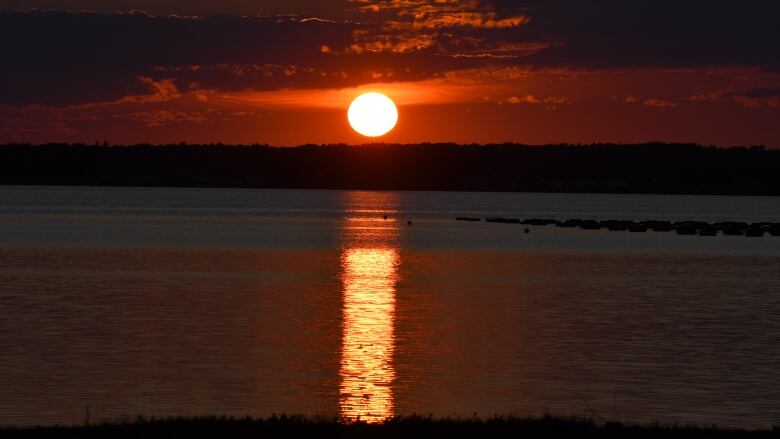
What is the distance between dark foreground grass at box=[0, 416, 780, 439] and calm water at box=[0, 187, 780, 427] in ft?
14.4

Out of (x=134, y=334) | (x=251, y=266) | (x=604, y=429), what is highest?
(x=251, y=266)

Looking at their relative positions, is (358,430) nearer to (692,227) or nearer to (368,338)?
(368,338)

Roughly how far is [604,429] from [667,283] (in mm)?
43005

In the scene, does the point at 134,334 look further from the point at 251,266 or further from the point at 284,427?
the point at 251,266

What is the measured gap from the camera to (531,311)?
45.5m

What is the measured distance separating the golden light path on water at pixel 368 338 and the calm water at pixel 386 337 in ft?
0.37

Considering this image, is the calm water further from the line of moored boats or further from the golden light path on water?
the line of moored boats

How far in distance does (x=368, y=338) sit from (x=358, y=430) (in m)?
18.3

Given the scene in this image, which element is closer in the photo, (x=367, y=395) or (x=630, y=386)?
(x=367, y=395)

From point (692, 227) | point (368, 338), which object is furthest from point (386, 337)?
point (692, 227)

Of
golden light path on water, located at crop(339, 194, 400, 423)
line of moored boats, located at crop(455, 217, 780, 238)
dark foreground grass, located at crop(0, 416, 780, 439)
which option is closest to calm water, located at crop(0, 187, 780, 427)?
golden light path on water, located at crop(339, 194, 400, 423)

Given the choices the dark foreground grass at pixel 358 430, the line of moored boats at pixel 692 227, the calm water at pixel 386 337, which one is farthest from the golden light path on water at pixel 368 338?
the line of moored boats at pixel 692 227

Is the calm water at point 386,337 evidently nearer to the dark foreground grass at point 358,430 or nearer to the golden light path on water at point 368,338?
the golden light path on water at point 368,338

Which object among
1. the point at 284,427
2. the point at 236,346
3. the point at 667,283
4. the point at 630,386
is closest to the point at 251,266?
the point at 667,283
